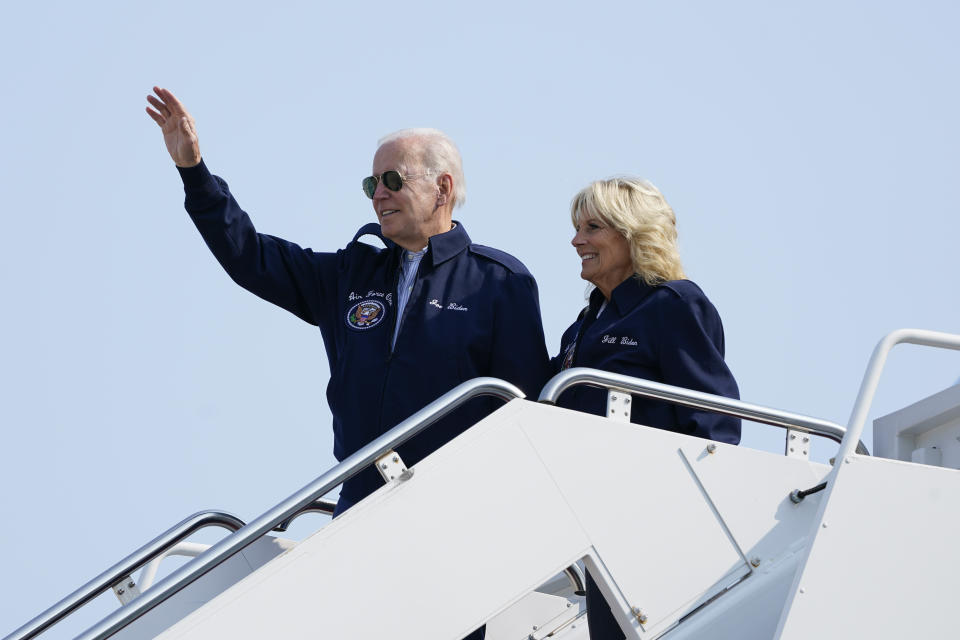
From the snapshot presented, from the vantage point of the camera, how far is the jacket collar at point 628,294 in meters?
4.82

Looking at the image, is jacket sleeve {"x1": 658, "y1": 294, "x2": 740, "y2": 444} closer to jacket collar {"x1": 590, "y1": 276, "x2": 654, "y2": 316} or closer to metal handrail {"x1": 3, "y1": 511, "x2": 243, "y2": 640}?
jacket collar {"x1": 590, "y1": 276, "x2": 654, "y2": 316}

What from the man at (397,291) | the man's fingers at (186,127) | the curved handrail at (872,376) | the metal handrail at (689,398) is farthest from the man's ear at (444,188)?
the curved handrail at (872,376)

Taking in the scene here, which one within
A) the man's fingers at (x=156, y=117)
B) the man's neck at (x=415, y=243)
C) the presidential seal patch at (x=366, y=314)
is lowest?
the presidential seal patch at (x=366, y=314)

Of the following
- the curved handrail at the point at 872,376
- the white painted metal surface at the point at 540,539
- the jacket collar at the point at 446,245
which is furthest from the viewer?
the jacket collar at the point at 446,245

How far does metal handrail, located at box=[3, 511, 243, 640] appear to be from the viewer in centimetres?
437

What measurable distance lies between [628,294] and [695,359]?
1.44ft

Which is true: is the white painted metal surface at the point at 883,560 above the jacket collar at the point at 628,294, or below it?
below

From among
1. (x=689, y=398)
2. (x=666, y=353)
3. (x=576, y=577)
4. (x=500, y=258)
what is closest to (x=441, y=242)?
(x=500, y=258)

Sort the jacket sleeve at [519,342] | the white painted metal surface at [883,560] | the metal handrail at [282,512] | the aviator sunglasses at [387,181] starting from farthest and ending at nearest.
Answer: the aviator sunglasses at [387,181], the jacket sleeve at [519,342], the white painted metal surface at [883,560], the metal handrail at [282,512]

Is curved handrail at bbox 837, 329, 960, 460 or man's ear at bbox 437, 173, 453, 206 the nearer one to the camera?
curved handrail at bbox 837, 329, 960, 460

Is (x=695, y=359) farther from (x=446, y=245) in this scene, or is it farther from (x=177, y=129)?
(x=177, y=129)

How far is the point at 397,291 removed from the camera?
5238 millimetres

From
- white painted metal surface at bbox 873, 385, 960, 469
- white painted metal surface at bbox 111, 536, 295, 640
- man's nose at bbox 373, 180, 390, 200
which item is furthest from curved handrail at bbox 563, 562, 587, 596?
man's nose at bbox 373, 180, 390, 200

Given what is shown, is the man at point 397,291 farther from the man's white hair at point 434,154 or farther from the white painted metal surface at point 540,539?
the white painted metal surface at point 540,539
